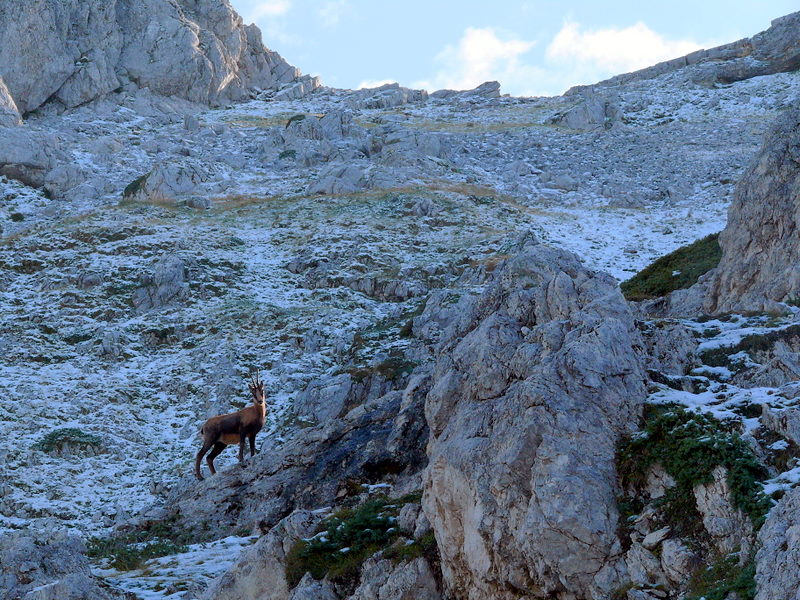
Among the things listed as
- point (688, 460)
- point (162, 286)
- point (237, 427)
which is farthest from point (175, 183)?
point (688, 460)

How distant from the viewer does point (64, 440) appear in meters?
23.3

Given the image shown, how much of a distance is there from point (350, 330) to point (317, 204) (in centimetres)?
1708

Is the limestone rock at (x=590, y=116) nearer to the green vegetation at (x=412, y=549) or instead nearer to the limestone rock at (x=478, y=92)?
the limestone rock at (x=478, y=92)

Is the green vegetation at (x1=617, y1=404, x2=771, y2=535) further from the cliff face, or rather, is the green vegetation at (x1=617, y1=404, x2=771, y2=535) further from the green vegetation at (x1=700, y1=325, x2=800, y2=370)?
the cliff face

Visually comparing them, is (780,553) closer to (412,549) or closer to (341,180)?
(412,549)

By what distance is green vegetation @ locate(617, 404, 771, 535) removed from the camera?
9188 mm

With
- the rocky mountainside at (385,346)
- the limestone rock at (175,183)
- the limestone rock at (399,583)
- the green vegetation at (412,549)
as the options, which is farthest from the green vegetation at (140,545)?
the limestone rock at (175,183)

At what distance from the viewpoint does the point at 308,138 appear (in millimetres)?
58000

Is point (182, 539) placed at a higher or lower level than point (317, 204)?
lower

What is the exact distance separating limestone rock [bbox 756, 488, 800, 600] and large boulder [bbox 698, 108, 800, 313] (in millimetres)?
10631

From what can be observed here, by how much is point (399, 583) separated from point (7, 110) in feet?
170

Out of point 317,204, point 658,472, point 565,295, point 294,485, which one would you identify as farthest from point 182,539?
point 317,204

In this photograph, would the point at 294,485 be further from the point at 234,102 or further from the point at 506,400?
the point at 234,102

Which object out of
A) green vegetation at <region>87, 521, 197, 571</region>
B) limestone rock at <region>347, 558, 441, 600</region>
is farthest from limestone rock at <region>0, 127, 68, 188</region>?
limestone rock at <region>347, 558, 441, 600</region>
